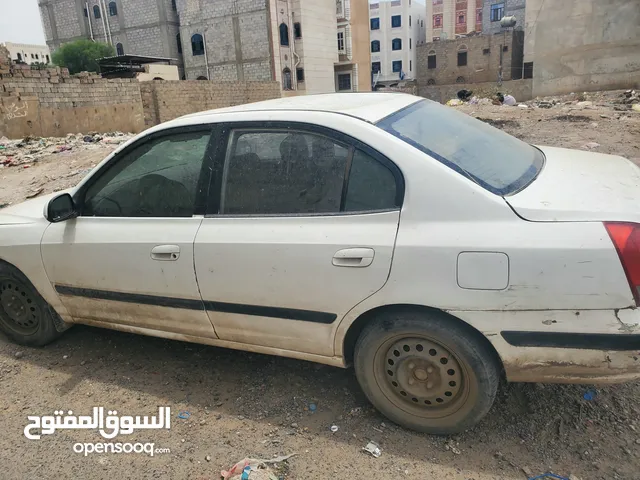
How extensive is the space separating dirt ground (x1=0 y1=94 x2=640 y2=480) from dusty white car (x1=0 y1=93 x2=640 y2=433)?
224mm

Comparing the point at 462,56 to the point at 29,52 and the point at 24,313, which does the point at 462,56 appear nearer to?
the point at 24,313

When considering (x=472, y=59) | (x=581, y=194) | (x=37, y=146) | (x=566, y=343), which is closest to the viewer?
(x=566, y=343)

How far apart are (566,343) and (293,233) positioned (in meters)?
1.30

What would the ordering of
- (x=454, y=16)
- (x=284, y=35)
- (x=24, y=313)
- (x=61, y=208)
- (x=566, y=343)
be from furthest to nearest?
1. (x=454, y=16)
2. (x=284, y=35)
3. (x=24, y=313)
4. (x=61, y=208)
5. (x=566, y=343)

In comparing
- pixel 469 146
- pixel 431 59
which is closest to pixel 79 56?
pixel 431 59

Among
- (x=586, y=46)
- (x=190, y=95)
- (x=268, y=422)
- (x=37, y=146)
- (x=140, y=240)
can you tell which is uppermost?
(x=586, y=46)

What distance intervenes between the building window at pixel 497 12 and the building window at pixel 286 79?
2824 cm

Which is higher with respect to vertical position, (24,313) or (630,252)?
(630,252)

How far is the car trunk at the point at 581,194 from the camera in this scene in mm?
2025

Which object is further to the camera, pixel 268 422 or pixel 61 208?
pixel 61 208

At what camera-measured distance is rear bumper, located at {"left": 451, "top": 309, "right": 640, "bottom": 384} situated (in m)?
1.96

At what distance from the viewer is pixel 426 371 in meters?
2.33

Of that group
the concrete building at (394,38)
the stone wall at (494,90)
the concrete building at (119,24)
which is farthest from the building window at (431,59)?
the concrete building at (119,24)

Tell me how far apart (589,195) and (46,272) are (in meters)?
3.20
